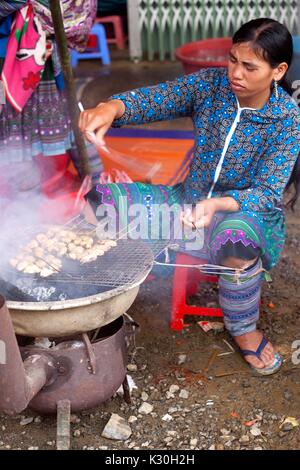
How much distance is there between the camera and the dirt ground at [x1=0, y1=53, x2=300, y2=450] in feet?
9.07

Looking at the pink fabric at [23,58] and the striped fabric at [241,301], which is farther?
the pink fabric at [23,58]

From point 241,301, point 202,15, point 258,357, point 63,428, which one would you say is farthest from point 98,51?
point 63,428

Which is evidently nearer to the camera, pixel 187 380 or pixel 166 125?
pixel 187 380

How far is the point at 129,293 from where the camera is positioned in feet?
8.80

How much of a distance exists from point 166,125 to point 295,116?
3.24 metres

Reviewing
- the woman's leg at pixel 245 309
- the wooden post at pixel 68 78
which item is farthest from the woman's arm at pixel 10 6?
the woman's leg at pixel 245 309

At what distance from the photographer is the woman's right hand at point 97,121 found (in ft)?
9.39

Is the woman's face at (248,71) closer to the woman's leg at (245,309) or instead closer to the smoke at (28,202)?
the woman's leg at (245,309)

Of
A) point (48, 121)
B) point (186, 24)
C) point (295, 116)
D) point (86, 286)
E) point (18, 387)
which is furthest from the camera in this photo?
point (186, 24)

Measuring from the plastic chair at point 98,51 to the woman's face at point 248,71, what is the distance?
5.14 meters

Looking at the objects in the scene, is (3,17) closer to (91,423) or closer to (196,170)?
(196,170)

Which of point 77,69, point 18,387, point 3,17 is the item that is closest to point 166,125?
point 77,69

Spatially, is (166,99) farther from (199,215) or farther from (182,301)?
(182,301)

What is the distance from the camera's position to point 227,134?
3166 mm
